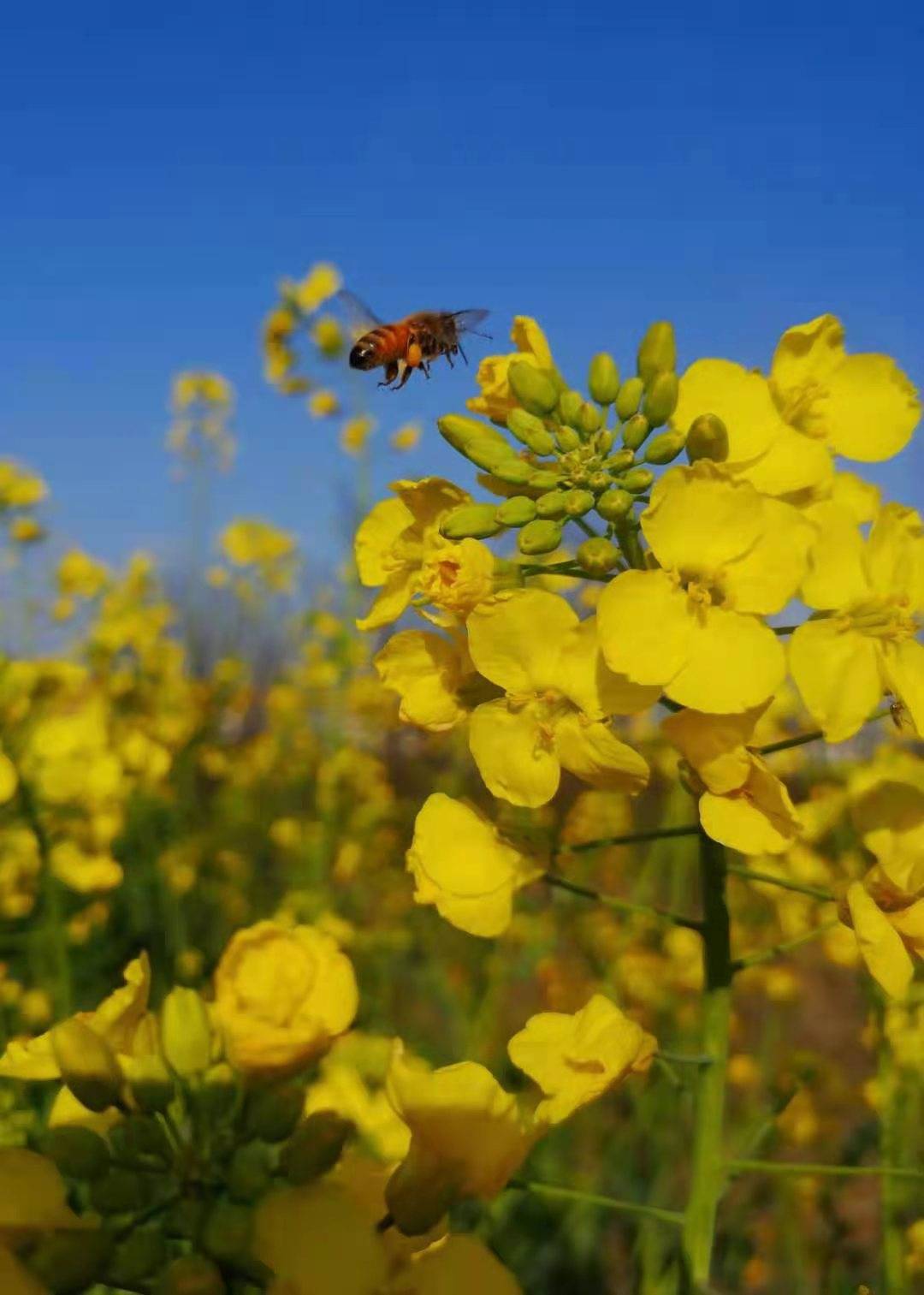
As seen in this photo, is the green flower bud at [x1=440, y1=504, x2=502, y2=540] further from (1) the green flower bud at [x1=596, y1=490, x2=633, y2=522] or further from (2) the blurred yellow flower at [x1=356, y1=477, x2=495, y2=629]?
(1) the green flower bud at [x1=596, y1=490, x2=633, y2=522]

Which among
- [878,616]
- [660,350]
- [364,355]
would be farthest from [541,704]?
[364,355]

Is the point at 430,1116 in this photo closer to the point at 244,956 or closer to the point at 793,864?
the point at 244,956

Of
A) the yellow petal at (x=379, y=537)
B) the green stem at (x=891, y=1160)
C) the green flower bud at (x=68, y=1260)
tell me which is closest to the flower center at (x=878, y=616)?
the yellow petal at (x=379, y=537)

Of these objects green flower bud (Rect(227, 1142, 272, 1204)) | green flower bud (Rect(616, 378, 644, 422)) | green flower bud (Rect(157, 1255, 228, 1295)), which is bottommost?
green flower bud (Rect(157, 1255, 228, 1295))

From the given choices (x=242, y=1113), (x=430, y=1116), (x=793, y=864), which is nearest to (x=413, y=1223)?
(x=430, y=1116)

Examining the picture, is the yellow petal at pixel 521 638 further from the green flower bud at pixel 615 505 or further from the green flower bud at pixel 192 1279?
the green flower bud at pixel 192 1279

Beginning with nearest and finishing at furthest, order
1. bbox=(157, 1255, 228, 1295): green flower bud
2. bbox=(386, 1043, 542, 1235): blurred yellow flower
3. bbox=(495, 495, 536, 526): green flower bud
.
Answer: bbox=(157, 1255, 228, 1295): green flower bud → bbox=(386, 1043, 542, 1235): blurred yellow flower → bbox=(495, 495, 536, 526): green flower bud

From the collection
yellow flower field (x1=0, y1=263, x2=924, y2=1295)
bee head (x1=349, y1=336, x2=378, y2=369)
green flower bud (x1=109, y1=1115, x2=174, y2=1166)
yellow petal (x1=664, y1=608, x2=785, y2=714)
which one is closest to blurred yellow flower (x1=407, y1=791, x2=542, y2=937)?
yellow flower field (x1=0, y1=263, x2=924, y2=1295)
